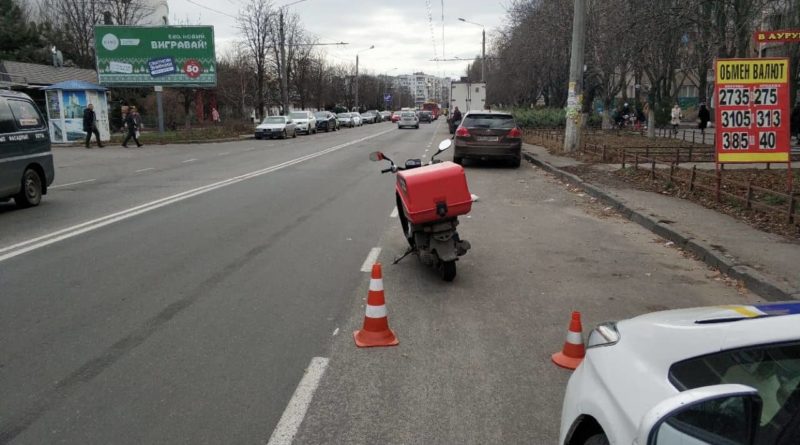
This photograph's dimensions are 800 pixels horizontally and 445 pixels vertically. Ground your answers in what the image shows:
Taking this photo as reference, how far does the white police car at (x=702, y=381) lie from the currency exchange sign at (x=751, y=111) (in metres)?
10.1

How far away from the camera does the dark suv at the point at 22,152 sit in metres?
10.9

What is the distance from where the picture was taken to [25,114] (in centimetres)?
1159

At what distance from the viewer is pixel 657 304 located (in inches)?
232

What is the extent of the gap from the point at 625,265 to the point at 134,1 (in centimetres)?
6113

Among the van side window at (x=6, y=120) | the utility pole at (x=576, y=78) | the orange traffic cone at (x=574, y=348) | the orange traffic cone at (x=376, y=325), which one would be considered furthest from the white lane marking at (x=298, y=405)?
the utility pole at (x=576, y=78)

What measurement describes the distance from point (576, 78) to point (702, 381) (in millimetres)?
19876

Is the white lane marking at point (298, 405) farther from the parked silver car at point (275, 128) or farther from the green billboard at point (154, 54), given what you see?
the green billboard at point (154, 54)

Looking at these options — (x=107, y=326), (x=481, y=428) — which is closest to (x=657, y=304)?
(x=481, y=428)

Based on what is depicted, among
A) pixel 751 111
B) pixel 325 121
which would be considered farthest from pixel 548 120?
pixel 751 111

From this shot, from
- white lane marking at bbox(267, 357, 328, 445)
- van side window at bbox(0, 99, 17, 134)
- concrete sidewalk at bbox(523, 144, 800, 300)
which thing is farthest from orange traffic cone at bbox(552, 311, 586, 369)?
van side window at bbox(0, 99, 17, 134)

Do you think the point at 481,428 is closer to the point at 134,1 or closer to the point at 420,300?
the point at 420,300

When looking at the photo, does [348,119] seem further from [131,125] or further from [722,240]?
[722,240]

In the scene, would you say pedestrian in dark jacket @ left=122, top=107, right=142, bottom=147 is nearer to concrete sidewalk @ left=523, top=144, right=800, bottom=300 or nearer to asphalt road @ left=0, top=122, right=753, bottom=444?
asphalt road @ left=0, top=122, right=753, bottom=444

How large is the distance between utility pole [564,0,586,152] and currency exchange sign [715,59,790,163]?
29.9 ft
